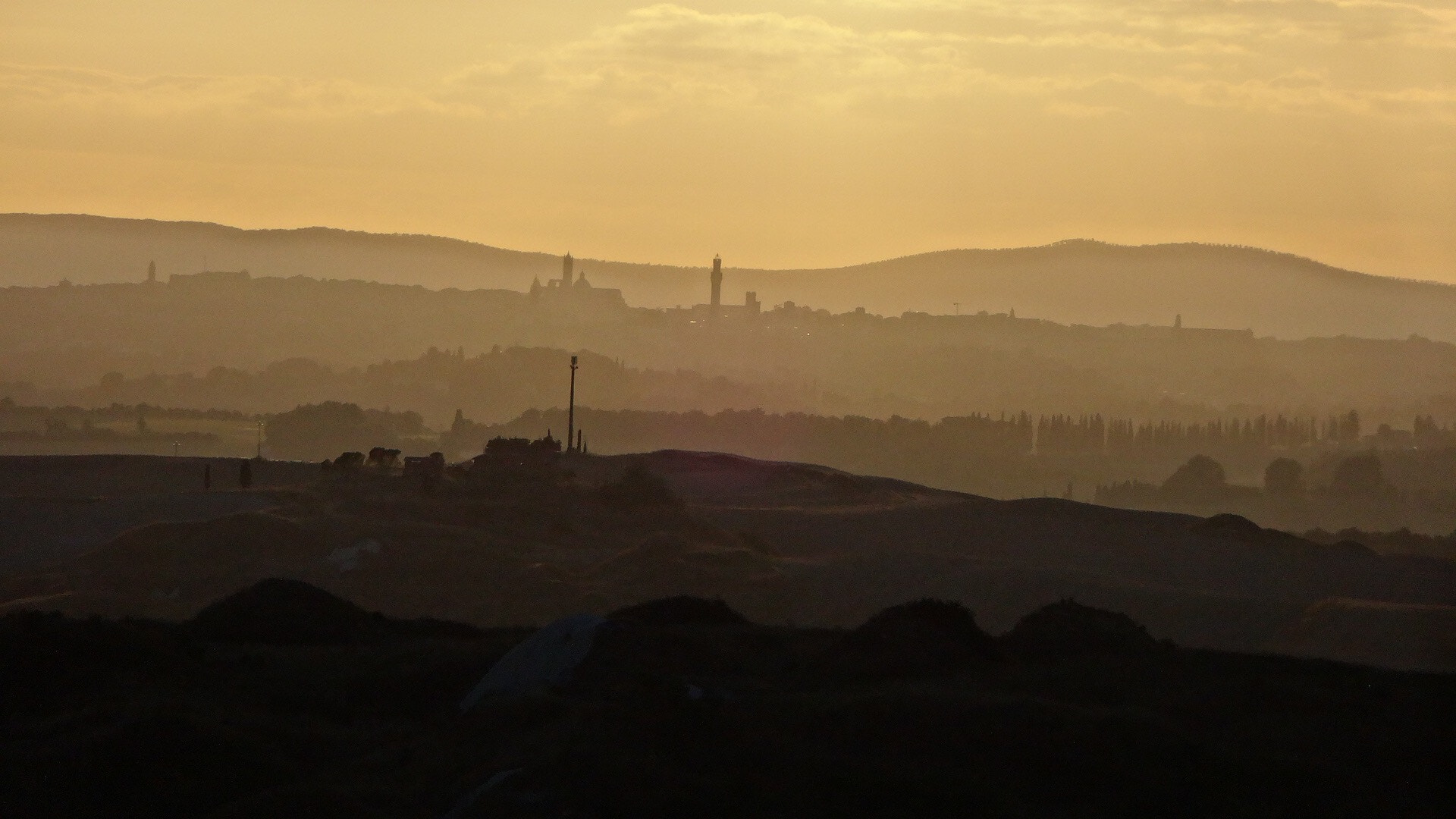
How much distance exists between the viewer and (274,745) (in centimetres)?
2355

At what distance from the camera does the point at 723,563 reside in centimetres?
7262

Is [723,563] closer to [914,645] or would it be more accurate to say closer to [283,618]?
[283,618]

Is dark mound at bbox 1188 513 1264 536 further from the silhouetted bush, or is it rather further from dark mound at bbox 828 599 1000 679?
dark mound at bbox 828 599 1000 679

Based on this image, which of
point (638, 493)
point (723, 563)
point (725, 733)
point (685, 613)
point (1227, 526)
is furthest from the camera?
point (1227, 526)

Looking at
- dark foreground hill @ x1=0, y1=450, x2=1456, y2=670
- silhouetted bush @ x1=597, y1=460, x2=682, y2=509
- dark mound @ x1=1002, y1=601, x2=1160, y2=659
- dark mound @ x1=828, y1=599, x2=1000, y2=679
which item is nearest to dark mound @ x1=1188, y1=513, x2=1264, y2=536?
dark foreground hill @ x1=0, y1=450, x2=1456, y2=670

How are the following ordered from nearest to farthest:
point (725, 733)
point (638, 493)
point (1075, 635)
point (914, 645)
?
point (725, 733), point (914, 645), point (1075, 635), point (638, 493)

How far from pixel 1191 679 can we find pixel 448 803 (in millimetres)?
11867

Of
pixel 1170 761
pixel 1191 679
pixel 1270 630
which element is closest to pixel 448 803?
pixel 1170 761

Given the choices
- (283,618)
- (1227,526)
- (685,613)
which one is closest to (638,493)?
(1227,526)

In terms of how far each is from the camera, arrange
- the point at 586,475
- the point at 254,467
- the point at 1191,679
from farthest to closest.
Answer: the point at 254,467 → the point at 586,475 → the point at 1191,679

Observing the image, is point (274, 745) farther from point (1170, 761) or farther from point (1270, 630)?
point (1270, 630)

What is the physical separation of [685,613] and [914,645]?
28.7 ft

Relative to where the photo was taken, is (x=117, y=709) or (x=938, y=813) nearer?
(x=938, y=813)

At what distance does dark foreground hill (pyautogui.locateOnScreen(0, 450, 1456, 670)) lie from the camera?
6272 cm
